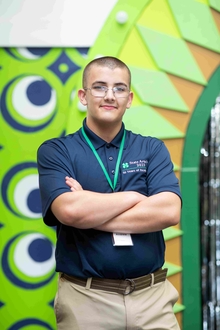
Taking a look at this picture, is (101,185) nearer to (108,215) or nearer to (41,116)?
(108,215)

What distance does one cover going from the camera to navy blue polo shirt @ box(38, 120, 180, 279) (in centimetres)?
185

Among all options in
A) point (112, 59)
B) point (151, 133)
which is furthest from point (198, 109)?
point (112, 59)

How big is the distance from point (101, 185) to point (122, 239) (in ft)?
0.78

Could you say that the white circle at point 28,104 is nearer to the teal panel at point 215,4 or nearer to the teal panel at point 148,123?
the teal panel at point 148,123

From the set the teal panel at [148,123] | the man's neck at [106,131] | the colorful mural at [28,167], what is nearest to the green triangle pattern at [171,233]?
the teal panel at [148,123]

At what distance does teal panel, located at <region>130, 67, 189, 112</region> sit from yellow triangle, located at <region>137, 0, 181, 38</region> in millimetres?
239

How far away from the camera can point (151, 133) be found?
2.50 metres

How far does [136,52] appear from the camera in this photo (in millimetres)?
2508

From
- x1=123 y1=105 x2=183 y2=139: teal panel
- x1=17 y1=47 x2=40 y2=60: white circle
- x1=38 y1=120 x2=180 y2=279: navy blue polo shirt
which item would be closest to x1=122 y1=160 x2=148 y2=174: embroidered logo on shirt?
x1=38 y1=120 x2=180 y2=279: navy blue polo shirt

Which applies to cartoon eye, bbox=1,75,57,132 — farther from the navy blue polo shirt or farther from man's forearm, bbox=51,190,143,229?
man's forearm, bbox=51,190,143,229

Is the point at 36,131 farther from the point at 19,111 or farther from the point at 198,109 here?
the point at 198,109

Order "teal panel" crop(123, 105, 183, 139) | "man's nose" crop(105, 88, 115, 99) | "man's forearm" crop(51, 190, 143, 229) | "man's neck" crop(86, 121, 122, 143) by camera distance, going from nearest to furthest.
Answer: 1. "man's forearm" crop(51, 190, 143, 229)
2. "man's nose" crop(105, 88, 115, 99)
3. "man's neck" crop(86, 121, 122, 143)
4. "teal panel" crop(123, 105, 183, 139)

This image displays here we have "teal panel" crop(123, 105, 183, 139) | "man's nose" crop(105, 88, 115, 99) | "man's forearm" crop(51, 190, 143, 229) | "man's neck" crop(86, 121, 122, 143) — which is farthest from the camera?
"teal panel" crop(123, 105, 183, 139)

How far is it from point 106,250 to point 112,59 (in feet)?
2.67
